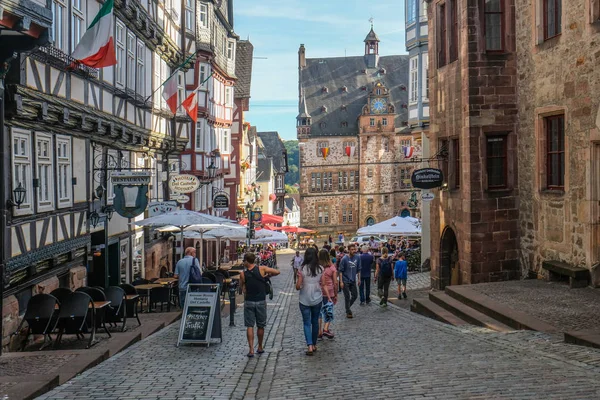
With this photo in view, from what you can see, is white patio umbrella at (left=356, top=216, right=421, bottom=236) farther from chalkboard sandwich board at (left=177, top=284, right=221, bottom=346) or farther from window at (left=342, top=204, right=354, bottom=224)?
window at (left=342, top=204, right=354, bottom=224)

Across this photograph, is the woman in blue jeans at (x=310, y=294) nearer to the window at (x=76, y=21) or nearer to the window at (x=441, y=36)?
the window at (x=76, y=21)

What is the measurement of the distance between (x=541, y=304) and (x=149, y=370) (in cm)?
771

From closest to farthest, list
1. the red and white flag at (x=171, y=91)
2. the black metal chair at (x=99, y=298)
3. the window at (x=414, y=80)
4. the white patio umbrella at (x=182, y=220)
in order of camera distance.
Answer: the black metal chair at (x=99, y=298)
the white patio umbrella at (x=182, y=220)
the red and white flag at (x=171, y=91)
the window at (x=414, y=80)

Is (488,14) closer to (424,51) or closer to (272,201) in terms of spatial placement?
(424,51)

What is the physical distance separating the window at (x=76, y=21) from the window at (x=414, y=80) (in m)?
19.3

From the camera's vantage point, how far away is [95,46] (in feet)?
47.2

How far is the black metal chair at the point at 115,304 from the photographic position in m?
14.0

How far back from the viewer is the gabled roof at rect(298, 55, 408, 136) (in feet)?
295

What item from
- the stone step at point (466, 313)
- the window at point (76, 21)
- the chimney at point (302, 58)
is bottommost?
the stone step at point (466, 313)

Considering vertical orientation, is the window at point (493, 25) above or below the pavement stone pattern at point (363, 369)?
above

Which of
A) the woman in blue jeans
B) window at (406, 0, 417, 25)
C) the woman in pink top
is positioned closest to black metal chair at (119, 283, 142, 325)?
the woman in pink top

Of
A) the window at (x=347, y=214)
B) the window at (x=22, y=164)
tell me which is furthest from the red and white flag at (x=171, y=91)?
the window at (x=347, y=214)

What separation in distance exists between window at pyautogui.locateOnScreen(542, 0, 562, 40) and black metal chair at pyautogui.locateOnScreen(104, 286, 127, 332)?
34.8ft

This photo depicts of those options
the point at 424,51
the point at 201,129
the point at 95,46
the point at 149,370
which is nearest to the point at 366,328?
the point at 149,370
